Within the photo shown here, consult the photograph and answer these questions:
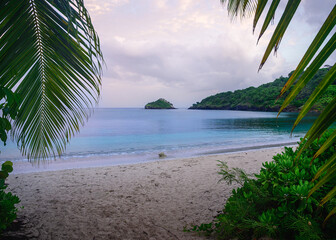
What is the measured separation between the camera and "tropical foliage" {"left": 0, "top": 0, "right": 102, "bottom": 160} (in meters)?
2.06

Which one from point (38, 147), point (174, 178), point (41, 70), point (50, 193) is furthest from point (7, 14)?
point (174, 178)

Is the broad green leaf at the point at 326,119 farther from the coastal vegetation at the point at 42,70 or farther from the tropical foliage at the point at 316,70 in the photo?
the coastal vegetation at the point at 42,70

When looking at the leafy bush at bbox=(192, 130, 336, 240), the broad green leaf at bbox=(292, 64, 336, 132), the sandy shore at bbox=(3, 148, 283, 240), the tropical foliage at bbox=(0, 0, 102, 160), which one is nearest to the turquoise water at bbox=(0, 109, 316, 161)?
the broad green leaf at bbox=(292, 64, 336, 132)

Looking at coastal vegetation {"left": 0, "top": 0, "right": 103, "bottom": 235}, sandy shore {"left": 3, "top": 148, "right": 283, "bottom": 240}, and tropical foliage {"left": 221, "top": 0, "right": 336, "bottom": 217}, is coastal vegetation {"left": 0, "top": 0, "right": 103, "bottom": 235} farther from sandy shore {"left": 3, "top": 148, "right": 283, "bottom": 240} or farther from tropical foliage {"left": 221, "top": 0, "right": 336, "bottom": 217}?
tropical foliage {"left": 221, "top": 0, "right": 336, "bottom": 217}

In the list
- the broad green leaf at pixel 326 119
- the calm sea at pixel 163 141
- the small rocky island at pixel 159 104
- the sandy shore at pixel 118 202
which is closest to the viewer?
the broad green leaf at pixel 326 119

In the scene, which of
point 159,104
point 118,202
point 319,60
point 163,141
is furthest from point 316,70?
point 159,104

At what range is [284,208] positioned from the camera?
6.73 feet

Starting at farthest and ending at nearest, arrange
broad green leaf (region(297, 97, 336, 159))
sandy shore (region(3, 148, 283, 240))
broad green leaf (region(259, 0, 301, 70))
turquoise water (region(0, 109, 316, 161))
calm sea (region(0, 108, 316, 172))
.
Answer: turquoise water (region(0, 109, 316, 161))
calm sea (region(0, 108, 316, 172))
sandy shore (region(3, 148, 283, 240))
broad green leaf (region(259, 0, 301, 70))
broad green leaf (region(297, 97, 336, 159))

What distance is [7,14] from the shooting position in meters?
1.96

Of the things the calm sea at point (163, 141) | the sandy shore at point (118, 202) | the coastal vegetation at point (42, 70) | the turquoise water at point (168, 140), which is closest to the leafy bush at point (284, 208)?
the sandy shore at point (118, 202)

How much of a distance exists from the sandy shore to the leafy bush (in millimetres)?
886

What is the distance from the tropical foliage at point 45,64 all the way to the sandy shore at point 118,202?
142cm

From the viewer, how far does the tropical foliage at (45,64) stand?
6.77 feet

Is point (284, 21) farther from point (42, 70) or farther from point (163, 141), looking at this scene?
point (163, 141)
